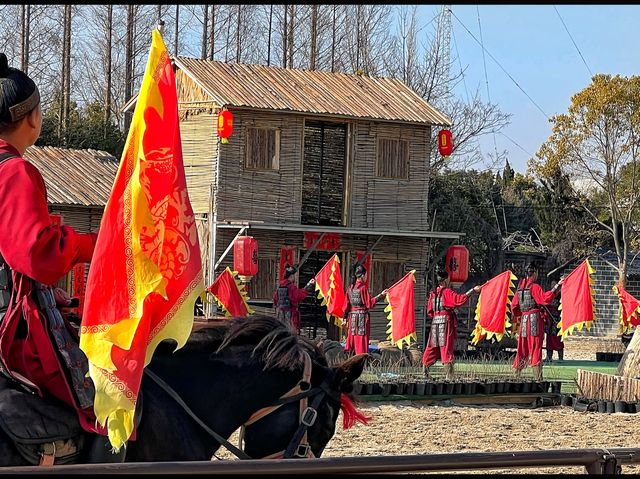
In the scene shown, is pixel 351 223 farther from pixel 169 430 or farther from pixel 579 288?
pixel 169 430

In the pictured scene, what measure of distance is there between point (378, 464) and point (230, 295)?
14.5 meters

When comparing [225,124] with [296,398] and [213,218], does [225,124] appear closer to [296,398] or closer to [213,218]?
[213,218]

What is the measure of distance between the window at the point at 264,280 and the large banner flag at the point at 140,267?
70.1 ft

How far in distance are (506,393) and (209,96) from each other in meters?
12.0

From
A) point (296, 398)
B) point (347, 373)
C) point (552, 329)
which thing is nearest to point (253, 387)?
point (296, 398)

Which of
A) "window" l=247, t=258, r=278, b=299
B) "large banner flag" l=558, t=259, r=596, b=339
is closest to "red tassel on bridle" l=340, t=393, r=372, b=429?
"large banner flag" l=558, t=259, r=596, b=339

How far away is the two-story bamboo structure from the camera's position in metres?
25.3

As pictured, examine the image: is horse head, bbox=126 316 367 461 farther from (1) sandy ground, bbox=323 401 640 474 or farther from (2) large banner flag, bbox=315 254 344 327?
(2) large banner flag, bbox=315 254 344 327

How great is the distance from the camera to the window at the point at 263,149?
2548 cm

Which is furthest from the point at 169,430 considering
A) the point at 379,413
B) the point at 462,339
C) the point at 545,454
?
the point at 462,339

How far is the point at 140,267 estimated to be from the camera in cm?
413

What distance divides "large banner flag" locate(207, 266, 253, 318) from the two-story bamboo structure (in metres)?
6.30

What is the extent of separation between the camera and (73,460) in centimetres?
430

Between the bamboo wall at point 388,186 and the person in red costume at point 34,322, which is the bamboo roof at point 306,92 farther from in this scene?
the person in red costume at point 34,322
